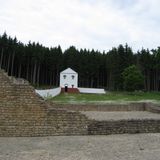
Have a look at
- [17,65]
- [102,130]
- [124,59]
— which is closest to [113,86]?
[124,59]

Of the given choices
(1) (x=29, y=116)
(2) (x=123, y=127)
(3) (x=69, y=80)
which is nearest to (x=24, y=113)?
(1) (x=29, y=116)

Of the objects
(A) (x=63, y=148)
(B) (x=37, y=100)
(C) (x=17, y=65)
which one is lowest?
(A) (x=63, y=148)

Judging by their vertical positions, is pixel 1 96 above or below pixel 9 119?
above

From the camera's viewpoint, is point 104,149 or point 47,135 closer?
point 104,149

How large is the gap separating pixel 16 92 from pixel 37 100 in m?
0.89

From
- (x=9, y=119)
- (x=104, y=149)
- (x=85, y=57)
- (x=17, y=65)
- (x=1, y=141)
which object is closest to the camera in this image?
(x=104, y=149)

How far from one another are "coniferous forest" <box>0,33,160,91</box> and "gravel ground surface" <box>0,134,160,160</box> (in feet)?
257

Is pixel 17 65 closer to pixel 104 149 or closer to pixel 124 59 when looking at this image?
pixel 124 59

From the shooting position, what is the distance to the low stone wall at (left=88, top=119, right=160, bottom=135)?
13172mm

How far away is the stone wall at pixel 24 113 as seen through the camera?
12.2 m

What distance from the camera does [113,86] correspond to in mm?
99188

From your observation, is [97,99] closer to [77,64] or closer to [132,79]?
[132,79]

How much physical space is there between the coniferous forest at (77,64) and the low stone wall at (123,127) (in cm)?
7699

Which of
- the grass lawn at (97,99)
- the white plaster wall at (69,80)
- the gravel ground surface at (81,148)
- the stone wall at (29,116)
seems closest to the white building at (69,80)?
the white plaster wall at (69,80)
